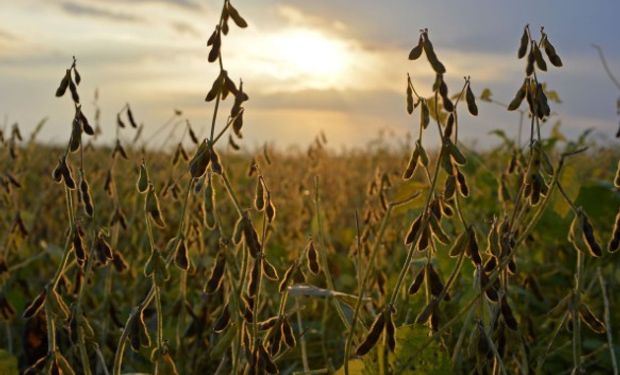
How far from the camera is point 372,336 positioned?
1634mm

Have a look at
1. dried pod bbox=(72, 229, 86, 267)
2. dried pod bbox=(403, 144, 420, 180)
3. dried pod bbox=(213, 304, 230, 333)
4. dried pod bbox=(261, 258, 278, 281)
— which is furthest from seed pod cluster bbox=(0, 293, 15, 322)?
dried pod bbox=(403, 144, 420, 180)

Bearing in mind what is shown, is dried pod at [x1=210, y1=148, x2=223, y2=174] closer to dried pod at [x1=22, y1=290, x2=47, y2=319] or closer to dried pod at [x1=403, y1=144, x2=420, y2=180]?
dried pod at [x1=403, y1=144, x2=420, y2=180]

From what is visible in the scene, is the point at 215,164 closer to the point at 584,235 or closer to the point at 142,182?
the point at 142,182

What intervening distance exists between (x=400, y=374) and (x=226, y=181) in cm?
61

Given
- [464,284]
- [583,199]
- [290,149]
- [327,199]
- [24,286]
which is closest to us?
[464,284]

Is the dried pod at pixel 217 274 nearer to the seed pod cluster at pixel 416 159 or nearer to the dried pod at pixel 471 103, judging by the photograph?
the seed pod cluster at pixel 416 159

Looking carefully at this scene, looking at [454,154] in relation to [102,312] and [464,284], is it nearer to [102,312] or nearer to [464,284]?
[464,284]

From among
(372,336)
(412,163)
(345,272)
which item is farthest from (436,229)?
(345,272)

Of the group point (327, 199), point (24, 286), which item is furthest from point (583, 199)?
point (327, 199)

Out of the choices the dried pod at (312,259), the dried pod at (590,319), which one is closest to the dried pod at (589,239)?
the dried pod at (590,319)

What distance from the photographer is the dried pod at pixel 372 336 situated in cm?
163

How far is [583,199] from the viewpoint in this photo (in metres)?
4.12

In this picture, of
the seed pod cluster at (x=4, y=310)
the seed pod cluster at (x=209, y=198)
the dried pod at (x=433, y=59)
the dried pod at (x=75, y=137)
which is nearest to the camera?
the dried pod at (x=433, y=59)

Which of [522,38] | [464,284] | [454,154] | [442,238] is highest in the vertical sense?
[522,38]
